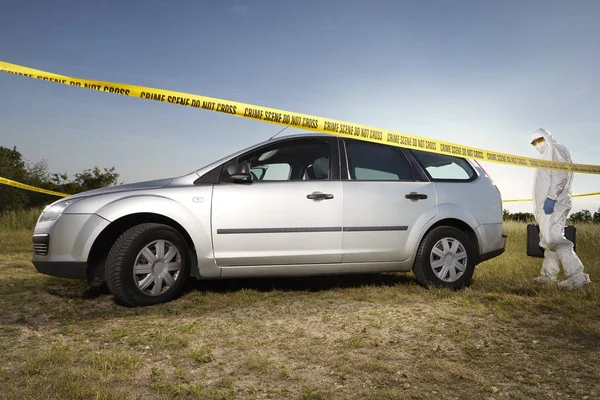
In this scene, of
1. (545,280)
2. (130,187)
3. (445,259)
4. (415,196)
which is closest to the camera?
(130,187)

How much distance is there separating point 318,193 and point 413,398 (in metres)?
2.78

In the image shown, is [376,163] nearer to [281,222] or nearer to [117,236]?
[281,222]

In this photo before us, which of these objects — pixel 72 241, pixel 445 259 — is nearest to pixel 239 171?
pixel 72 241

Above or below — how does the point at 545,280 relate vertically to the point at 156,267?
below

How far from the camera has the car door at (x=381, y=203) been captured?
548 cm

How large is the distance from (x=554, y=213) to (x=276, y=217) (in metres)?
3.65

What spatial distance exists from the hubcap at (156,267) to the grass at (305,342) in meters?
0.22

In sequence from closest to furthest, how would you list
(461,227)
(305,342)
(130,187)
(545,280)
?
(305,342) < (130,187) < (461,227) < (545,280)

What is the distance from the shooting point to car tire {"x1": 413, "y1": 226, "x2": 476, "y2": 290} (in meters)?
5.75

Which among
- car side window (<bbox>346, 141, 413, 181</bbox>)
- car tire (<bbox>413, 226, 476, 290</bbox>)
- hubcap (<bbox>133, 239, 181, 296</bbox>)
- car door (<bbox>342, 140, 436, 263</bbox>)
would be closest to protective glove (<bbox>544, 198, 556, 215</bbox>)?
car tire (<bbox>413, 226, 476, 290</bbox>)

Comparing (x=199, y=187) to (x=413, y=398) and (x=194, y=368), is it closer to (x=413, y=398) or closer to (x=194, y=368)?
(x=194, y=368)

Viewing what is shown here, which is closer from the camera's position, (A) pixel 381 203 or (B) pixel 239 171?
(B) pixel 239 171

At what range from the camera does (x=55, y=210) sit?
507 centimetres

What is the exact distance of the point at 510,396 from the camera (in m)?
3.00
